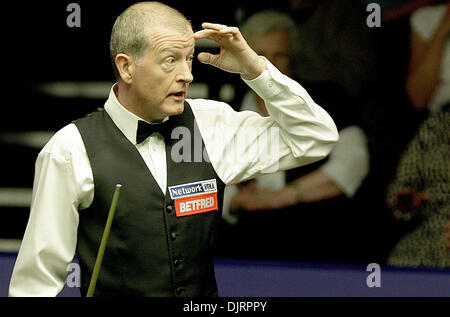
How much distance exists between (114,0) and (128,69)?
1.93 metres

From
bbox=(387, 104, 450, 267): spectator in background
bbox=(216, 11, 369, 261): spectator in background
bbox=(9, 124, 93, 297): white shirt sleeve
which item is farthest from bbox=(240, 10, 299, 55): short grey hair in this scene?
bbox=(9, 124, 93, 297): white shirt sleeve

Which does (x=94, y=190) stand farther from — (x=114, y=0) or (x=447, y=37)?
(x=447, y=37)

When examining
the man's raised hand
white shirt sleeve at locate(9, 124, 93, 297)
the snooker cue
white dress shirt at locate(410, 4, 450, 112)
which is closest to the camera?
the snooker cue

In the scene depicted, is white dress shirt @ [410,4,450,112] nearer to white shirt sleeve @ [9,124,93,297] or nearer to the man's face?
the man's face

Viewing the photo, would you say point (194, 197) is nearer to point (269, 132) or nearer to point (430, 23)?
point (269, 132)

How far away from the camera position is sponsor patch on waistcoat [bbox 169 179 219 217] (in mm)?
2270

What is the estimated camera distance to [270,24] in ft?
12.9

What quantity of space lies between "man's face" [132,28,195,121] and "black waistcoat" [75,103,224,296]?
6.7 inches

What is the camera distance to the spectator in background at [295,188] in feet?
13.0

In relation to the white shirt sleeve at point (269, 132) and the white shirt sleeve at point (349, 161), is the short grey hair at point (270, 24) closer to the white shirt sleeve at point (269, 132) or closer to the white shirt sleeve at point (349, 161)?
the white shirt sleeve at point (349, 161)

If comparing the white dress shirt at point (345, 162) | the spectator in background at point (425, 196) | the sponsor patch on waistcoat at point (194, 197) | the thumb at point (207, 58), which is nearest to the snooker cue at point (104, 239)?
the sponsor patch on waistcoat at point (194, 197)

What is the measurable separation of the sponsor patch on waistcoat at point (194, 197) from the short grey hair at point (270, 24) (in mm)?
1767

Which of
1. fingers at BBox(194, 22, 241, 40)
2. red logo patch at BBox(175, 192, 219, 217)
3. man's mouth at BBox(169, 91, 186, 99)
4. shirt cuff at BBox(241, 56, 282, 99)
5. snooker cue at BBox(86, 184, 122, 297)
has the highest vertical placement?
fingers at BBox(194, 22, 241, 40)

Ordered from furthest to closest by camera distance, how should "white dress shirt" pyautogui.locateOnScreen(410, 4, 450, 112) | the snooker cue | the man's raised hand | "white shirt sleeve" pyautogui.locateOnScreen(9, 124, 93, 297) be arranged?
"white dress shirt" pyautogui.locateOnScreen(410, 4, 450, 112)
the man's raised hand
"white shirt sleeve" pyautogui.locateOnScreen(9, 124, 93, 297)
the snooker cue
